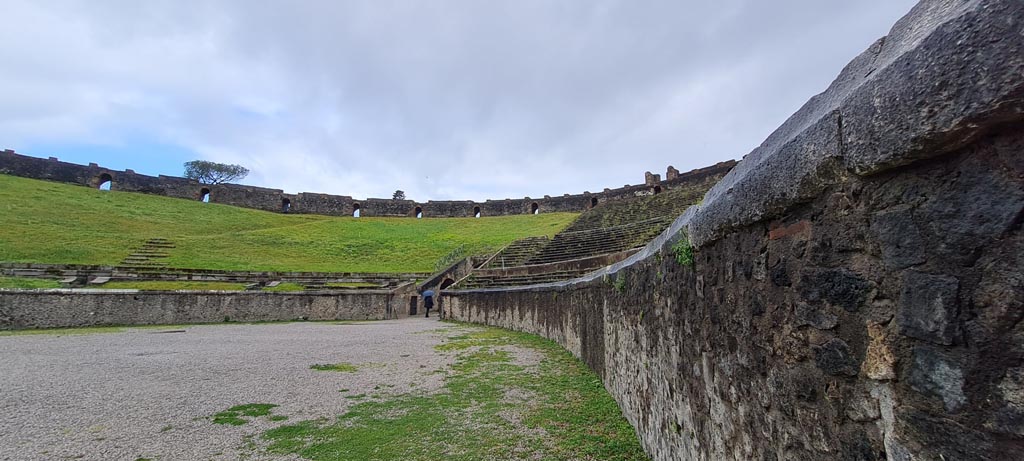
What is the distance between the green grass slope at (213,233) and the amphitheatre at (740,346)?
1142 cm

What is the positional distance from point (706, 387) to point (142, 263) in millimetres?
27589

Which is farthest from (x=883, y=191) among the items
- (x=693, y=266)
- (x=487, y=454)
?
(x=487, y=454)

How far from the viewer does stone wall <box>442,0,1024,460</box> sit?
111cm

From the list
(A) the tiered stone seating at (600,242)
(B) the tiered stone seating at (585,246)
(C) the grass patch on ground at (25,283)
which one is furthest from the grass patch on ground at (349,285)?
(C) the grass patch on ground at (25,283)

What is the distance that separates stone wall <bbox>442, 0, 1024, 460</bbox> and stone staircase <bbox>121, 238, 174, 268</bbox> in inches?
1062

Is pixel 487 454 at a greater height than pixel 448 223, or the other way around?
pixel 448 223

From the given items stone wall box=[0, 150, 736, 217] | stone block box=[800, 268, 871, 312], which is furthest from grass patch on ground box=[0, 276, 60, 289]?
stone wall box=[0, 150, 736, 217]

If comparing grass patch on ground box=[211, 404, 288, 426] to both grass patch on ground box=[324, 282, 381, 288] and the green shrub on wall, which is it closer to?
the green shrub on wall

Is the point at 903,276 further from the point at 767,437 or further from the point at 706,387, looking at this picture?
the point at 706,387

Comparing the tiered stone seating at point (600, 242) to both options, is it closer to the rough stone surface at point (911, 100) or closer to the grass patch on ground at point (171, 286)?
the grass patch on ground at point (171, 286)

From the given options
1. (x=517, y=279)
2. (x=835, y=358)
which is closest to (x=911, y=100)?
(x=835, y=358)

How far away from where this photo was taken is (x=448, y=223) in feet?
174

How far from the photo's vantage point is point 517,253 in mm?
29016

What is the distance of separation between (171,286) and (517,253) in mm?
17251
